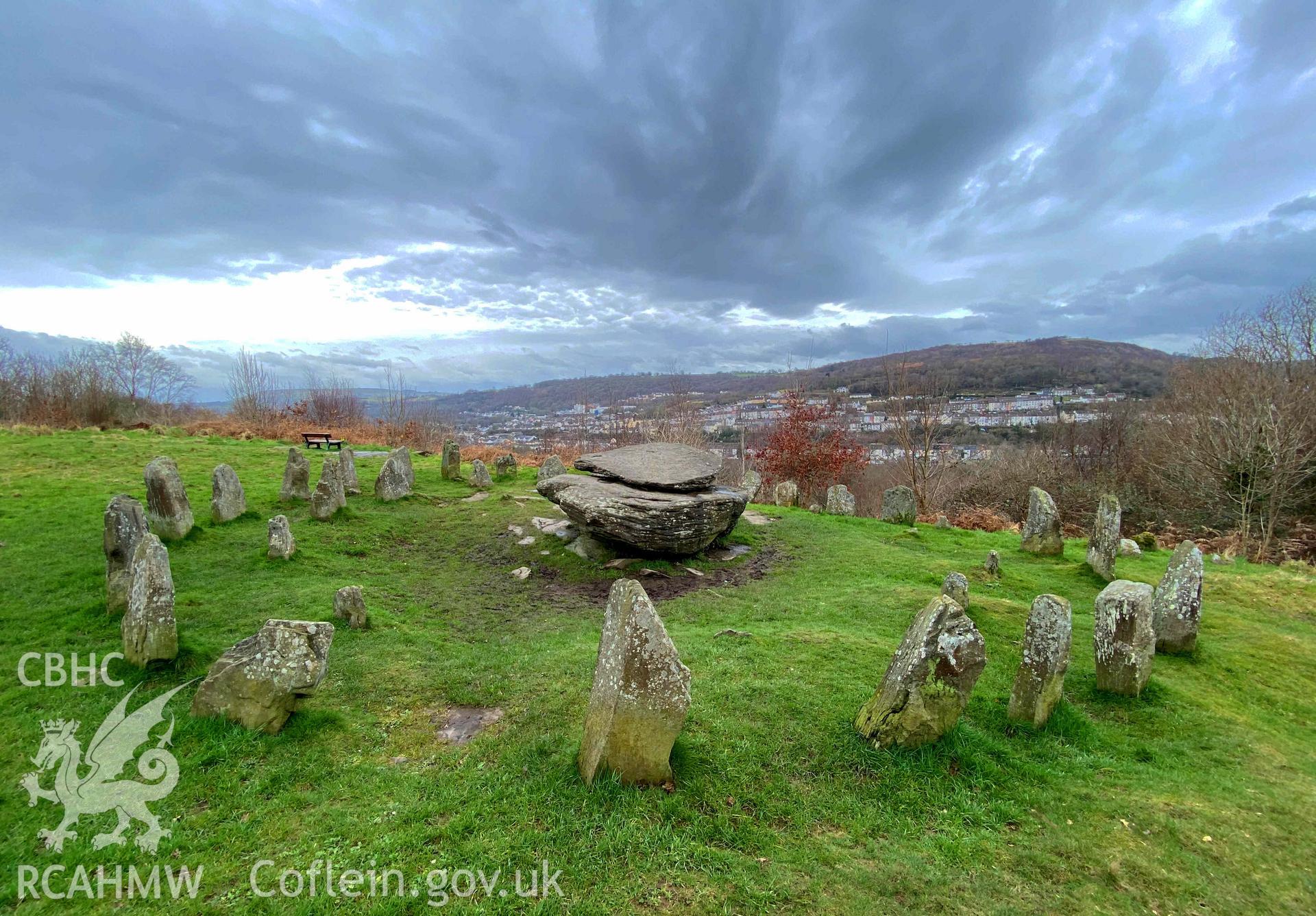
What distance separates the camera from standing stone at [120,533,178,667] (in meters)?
6.60

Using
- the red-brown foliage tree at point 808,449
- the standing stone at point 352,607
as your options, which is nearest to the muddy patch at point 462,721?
the standing stone at point 352,607

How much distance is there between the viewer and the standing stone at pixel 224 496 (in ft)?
43.2

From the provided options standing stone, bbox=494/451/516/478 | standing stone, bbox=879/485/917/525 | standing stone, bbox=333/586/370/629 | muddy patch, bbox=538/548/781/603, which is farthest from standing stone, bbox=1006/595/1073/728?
standing stone, bbox=494/451/516/478

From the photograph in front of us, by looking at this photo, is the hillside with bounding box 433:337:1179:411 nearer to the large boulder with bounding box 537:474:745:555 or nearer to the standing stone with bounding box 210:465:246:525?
the large boulder with bounding box 537:474:745:555

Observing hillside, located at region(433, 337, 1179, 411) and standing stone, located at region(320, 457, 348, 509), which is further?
hillside, located at region(433, 337, 1179, 411)

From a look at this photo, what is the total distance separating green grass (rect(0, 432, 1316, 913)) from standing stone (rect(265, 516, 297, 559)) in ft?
1.49

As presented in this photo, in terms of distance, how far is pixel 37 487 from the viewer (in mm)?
14594

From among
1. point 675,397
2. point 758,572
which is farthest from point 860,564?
point 675,397

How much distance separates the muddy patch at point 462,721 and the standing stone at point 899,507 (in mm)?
15910

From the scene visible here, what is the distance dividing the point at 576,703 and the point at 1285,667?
395 inches

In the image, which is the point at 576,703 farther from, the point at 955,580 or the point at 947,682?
the point at 955,580

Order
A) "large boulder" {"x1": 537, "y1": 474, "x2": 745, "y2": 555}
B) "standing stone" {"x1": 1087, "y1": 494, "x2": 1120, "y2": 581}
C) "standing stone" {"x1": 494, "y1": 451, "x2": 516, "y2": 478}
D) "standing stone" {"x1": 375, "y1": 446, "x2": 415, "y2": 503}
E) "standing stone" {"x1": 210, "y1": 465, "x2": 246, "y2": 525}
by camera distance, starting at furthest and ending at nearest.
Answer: "standing stone" {"x1": 494, "y1": 451, "x2": 516, "y2": 478} < "standing stone" {"x1": 375, "y1": 446, "x2": 415, "y2": 503} < "standing stone" {"x1": 210, "y1": 465, "x2": 246, "y2": 525} < "large boulder" {"x1": 537, "y1": 474, "x2": 745, "y2": 555} < "standing stone" {"x1": 1087, "y1": 494, "x2": 1120, "y2": 581}

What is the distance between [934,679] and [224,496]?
15568 mm

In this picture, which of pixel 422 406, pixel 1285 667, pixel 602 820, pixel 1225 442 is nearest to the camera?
pixel 602 820
